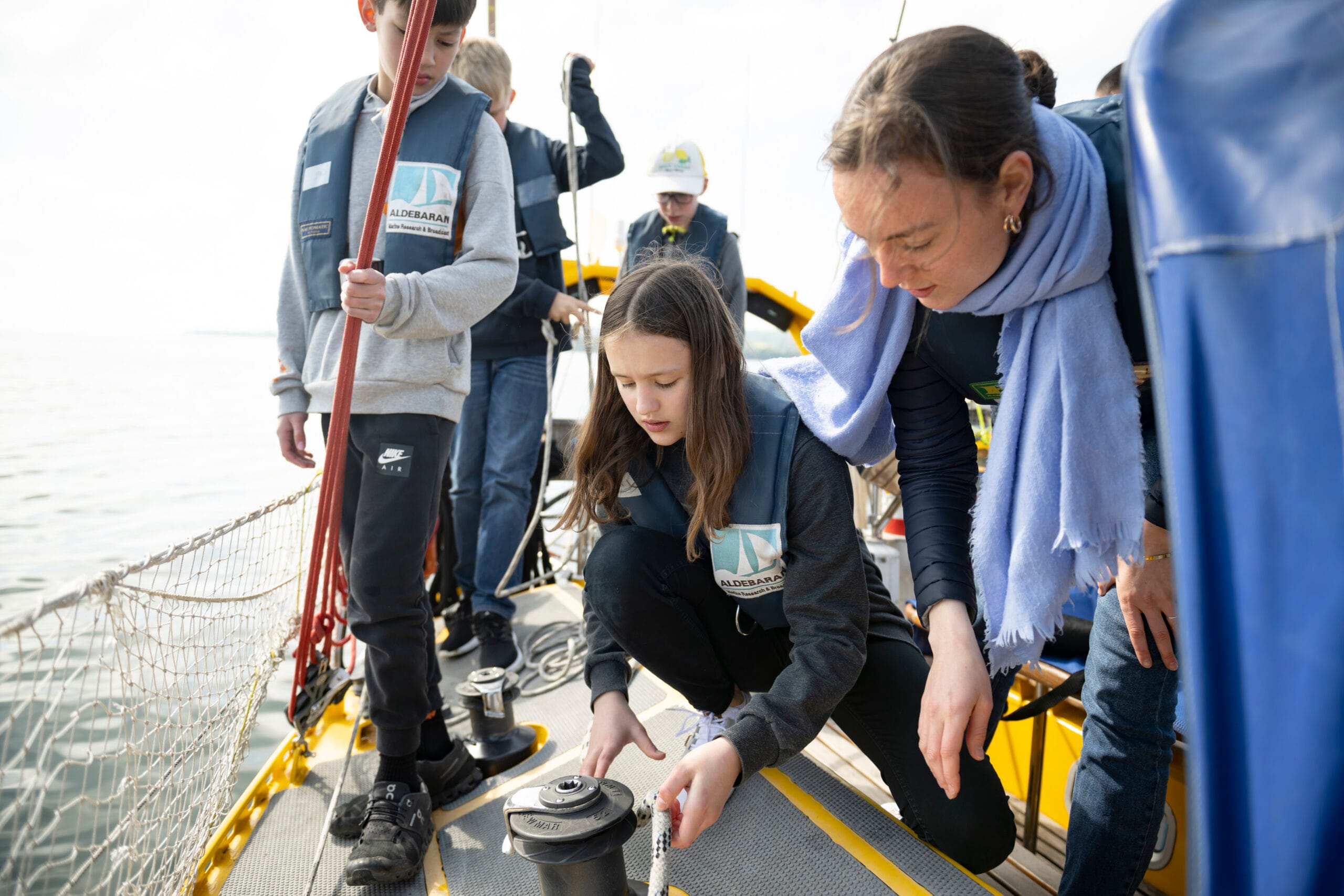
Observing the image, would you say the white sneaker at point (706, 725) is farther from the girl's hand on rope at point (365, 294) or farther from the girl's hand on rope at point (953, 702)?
the girl's hand on rope at point (365, 294)

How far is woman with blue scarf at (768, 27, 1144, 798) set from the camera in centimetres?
82

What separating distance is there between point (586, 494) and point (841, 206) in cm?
66

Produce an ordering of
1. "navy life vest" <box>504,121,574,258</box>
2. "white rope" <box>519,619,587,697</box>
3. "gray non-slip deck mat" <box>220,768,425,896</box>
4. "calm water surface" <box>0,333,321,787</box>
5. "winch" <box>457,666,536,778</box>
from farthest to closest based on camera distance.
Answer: "calm water surface" <box>0,333,321,787</box> → "navy life vest" <box>504,121,574,258</box> → "white rope" <box>519,619,587,697</box> → "winch" <box>457,666,536,778</box> → "gray non-slip deck mat" <box>220,768,425,896</box>

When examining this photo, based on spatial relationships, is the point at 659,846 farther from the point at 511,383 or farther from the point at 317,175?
the point at 511,383

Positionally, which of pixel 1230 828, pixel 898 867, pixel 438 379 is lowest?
pixel 898 867

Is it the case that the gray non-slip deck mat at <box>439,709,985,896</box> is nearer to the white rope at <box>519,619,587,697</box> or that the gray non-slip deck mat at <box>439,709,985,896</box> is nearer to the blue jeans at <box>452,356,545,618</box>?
A: the white rope at <box>519,619,587,697</box>

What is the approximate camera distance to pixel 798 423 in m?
1.25

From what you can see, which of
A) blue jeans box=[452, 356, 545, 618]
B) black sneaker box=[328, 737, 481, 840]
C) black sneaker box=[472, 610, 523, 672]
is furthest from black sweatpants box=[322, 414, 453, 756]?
blue jeans box=[452, 356, 545, 618]

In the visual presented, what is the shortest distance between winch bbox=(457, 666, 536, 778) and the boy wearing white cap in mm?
1653

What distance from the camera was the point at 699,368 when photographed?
4.00 ft

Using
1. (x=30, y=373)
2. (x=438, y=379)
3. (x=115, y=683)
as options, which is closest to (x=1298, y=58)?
(x=438, y=379)

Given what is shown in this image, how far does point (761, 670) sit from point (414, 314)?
2.72 ft

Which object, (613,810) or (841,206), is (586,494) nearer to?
(613,810)

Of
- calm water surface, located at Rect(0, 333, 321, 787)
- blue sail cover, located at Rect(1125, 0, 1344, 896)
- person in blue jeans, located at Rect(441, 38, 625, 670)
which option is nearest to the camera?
blue sail cover, located at Rect(1125, 0, 1344, 896)
